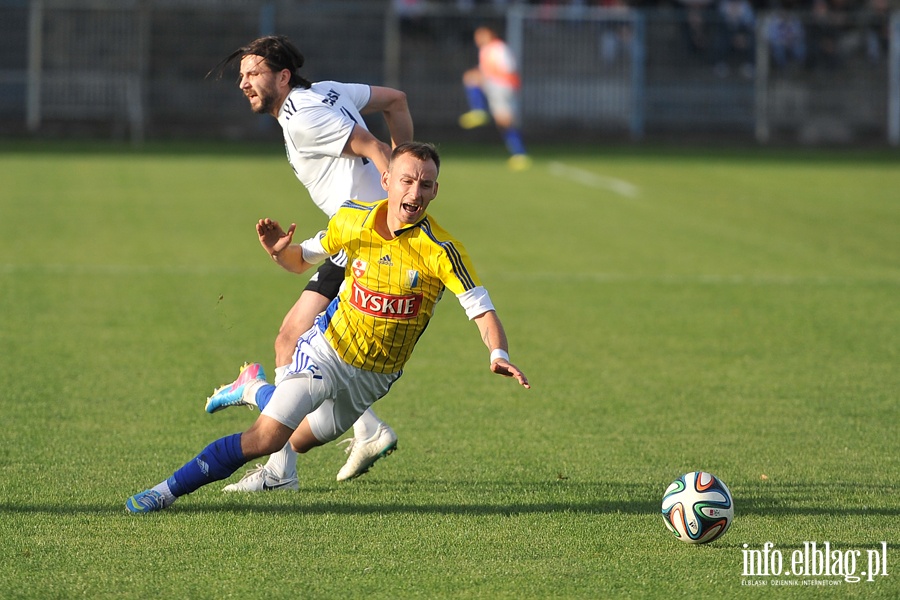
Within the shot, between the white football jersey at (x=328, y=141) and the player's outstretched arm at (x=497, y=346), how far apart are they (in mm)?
1510

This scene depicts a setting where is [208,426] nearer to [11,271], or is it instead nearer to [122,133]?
[11,271]

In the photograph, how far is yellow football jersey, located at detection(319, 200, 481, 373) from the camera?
214 inches

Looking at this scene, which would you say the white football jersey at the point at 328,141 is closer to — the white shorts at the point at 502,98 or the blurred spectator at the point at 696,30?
the white shorts at the point at 502,98

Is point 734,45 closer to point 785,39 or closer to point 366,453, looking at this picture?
point 785,39

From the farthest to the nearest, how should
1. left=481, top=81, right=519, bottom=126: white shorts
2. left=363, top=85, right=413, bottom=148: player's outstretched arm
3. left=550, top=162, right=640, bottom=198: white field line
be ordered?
1. left=481, top=81, right=519, bottom=126: white shorts
2. left=550, top=162, right=640, bottom=198: white field line
3. left=363, top=85, right=413, bottom=148: player's outstretched arm

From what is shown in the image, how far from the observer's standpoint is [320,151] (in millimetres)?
6492

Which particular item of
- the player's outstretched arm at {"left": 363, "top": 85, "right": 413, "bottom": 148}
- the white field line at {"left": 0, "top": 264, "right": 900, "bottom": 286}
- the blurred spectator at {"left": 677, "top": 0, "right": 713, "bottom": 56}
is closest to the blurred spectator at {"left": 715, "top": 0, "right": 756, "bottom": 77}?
the blurred spectator at {"left": 677, "top": 0, "right": 713, "bottom": 56}

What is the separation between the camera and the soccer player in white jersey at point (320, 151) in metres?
6.25

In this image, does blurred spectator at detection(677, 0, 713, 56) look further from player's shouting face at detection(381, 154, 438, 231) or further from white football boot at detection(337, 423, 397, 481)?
player's shouting face at detection(381, 154, 438, 231)

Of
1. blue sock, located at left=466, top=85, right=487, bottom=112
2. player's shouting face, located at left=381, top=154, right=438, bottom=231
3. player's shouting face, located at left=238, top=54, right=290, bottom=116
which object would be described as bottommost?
blue sock, located at left=466, top=85, right=487, bottom=112

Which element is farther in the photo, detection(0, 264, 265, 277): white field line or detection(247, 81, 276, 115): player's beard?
detection(0, 264, 265, 277): white field line

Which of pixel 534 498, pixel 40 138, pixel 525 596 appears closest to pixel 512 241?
pixel 534 498

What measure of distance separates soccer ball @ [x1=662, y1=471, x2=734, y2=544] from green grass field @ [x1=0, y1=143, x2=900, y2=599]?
3.2 inches

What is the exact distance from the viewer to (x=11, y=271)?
1252 cm
